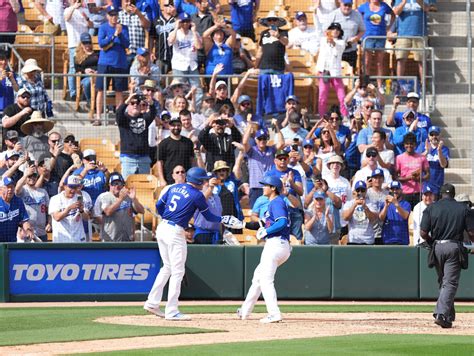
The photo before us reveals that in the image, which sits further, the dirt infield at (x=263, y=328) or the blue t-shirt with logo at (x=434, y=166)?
the blue t-shirt with logo at (x=434, y=166)

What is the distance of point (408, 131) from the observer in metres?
20.3

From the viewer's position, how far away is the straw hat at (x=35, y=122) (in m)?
19.2

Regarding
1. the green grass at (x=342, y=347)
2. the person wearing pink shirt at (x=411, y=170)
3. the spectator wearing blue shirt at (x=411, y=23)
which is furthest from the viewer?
the spectator wearing blue shirt at (x=411, y=23)

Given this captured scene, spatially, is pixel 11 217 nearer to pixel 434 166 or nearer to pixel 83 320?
pixel 83 320

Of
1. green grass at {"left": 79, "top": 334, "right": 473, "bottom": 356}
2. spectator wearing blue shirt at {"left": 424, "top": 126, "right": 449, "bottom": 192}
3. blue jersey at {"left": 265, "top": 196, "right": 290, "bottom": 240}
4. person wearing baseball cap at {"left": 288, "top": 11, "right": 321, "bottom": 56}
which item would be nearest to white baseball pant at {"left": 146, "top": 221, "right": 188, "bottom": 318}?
blue jersey at {"left": 265, "top": 196, "right": 290, "bottom": 240}

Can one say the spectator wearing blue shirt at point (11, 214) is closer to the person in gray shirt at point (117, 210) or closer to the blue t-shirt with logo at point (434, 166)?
the person in gray shirt at point (117, 210)

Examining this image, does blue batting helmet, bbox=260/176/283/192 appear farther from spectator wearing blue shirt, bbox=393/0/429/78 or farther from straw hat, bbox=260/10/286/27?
spectator wearing blue shirt, bbox=393/0/429/78

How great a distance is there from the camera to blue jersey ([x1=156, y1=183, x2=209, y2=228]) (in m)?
15.0

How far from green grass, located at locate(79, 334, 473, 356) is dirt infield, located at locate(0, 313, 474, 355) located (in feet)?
1.27

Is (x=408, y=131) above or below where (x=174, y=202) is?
above

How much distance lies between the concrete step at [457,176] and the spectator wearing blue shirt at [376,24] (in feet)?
6.73

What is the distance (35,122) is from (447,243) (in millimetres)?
7392

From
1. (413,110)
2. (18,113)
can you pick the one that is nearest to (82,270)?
(18,113)

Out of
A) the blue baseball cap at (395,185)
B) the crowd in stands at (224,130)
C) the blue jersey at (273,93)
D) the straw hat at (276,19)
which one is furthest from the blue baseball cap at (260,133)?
the straw hat at (276,19)
